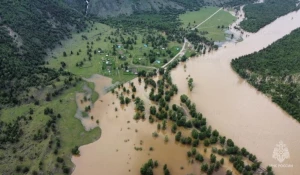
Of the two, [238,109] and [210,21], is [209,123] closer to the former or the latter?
[238,109]

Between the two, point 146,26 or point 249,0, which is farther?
point 249,0

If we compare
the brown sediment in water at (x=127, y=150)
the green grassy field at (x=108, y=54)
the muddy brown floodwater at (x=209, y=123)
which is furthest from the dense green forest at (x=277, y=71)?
the brown sediment in water at (x=127, y=150)

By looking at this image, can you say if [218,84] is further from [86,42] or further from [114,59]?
[86,42]

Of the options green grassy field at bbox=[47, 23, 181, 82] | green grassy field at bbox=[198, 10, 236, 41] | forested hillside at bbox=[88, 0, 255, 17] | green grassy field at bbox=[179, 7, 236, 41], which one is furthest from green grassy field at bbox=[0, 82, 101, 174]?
forested hillside at bbox=[88, 0, 255, 17]

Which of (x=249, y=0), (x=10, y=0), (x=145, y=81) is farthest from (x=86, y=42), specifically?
(x=249, y=0)

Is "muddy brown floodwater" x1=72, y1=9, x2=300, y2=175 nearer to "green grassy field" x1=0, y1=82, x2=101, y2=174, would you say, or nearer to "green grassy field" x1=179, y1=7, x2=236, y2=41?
"green grassy field" x1=0, y1=82, x2=101, y2=174

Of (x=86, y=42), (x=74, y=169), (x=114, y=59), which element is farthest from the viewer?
(x=86, y=42)

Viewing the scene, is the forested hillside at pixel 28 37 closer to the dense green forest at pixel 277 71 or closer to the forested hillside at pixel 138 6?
the forested hillside at pixel 138 6
